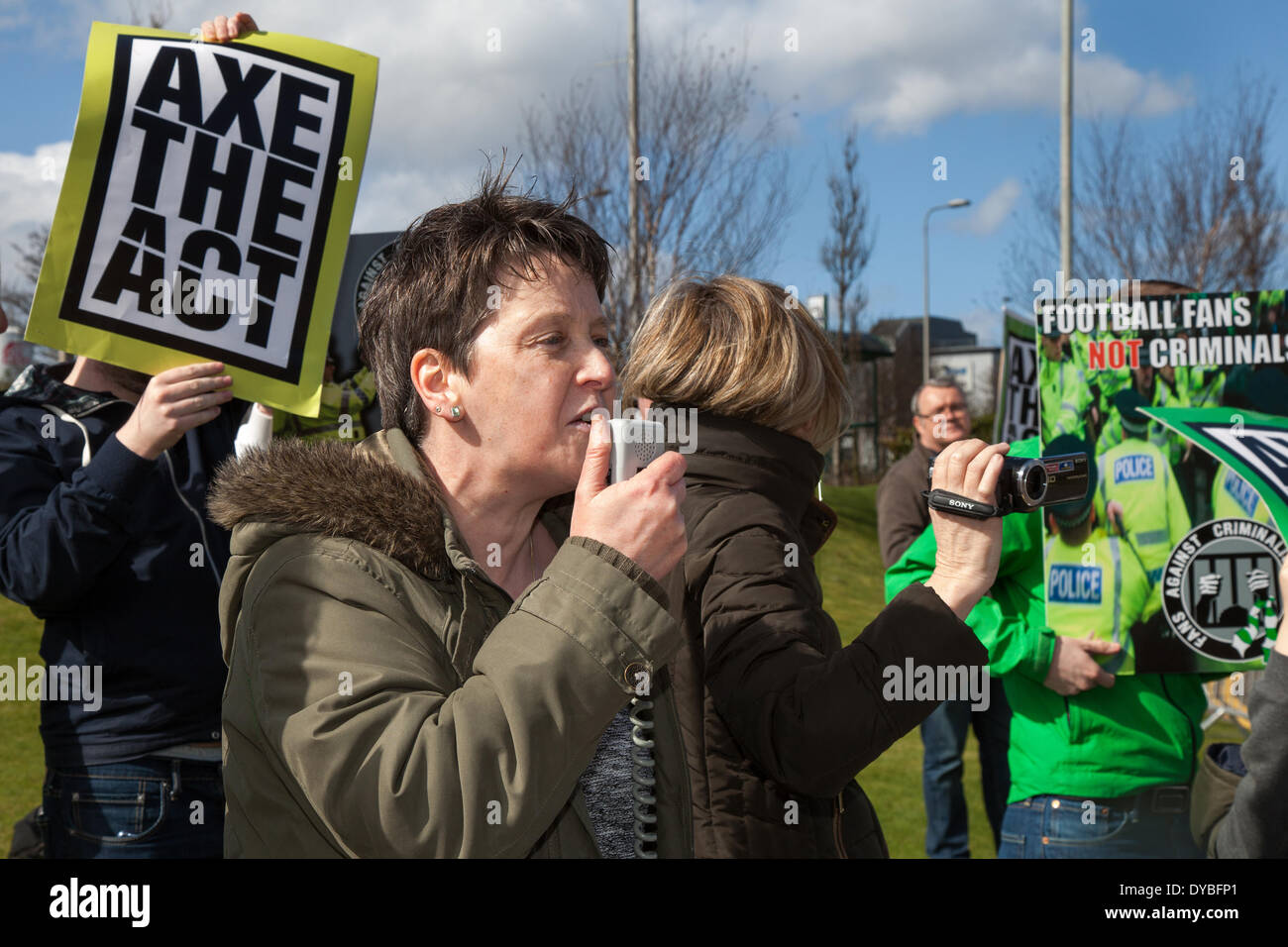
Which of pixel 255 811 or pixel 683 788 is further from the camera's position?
pixel 683 788

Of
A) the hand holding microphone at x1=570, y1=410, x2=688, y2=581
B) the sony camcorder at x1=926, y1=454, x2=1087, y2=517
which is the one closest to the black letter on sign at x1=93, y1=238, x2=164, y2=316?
the hand holding microphone at x1=570, y1=410, x2=688, y2=581

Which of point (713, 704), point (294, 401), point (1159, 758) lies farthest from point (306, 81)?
point (1159, 758)

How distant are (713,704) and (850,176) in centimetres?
2201

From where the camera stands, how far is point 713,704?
2.18 m

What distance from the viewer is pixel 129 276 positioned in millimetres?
2750

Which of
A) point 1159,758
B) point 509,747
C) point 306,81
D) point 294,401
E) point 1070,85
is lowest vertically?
point 1159,758

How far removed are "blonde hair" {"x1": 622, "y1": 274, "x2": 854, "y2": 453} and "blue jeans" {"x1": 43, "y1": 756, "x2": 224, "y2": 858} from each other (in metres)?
1.50

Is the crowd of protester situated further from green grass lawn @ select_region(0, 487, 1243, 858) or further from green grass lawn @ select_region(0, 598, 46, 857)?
green grass lawn @ select_region(0, 598, 46, 857)

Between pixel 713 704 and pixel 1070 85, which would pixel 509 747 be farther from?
pixel 1070 85

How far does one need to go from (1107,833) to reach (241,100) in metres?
2.94

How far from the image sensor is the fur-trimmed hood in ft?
5.43

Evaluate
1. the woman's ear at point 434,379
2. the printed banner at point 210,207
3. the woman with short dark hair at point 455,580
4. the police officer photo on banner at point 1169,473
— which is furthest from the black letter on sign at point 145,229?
the police officer photo on banner at point 1169,473

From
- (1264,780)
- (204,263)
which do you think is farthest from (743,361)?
(204,263)

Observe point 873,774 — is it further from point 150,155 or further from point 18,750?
point 150,155
